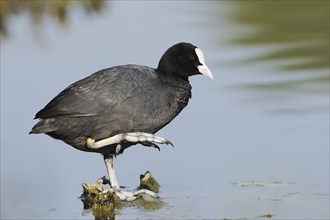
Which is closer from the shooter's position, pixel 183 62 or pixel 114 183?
pixel 114 183

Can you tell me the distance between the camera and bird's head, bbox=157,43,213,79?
289 inches

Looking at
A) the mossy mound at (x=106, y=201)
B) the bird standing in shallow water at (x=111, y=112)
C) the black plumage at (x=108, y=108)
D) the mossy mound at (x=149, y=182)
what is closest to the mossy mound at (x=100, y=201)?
the mossy mound at (x=106, y=201)

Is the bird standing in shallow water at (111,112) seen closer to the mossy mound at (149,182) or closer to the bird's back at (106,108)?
the bird's back at (106,108)

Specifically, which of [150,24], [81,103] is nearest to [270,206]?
[81,103]

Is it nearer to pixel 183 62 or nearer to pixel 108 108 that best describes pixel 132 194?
pixel 108 108

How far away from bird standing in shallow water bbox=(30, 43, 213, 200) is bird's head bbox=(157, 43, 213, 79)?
7.9 inches

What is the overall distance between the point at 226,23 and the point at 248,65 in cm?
286

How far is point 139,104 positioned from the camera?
6.91m

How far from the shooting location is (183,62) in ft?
24.1

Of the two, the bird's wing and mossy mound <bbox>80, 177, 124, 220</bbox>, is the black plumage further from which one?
mossy mound <bbox>80, 177, 124, 220</bbox>

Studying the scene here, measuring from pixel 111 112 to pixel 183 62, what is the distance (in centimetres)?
74

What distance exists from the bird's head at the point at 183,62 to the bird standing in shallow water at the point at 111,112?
20cm

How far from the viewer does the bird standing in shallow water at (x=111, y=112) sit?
6.91 metres

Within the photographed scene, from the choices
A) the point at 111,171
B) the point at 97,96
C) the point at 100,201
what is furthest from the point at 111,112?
the point at 100,201
